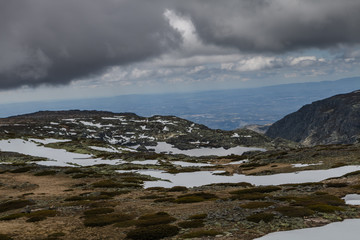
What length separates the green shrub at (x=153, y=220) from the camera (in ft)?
61.4

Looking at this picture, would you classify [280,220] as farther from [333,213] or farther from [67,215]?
[67,215]

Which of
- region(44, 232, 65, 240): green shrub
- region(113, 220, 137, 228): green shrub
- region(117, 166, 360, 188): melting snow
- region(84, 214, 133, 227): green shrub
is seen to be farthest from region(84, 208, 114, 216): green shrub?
region(117, 166, 360, 188): melting snow

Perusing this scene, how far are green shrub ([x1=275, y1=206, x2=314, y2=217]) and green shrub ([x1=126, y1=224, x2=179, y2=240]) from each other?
7.87 meters

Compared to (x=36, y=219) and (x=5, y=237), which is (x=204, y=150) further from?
(x=5, y=237)

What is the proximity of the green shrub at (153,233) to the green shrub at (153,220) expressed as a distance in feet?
4.58

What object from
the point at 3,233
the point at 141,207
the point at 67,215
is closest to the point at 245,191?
the point at 141,207

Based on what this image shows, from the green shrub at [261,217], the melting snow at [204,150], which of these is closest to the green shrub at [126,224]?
the green shrub at [261,217]

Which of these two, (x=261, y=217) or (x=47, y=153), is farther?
(x=47, y=153)

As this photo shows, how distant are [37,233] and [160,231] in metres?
9.05

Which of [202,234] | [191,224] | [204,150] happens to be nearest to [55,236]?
[191,224]

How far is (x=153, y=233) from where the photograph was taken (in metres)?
16.5

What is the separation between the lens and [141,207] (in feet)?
82.3

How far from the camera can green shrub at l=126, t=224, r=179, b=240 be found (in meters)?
16.2

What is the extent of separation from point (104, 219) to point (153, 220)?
14.3ft
